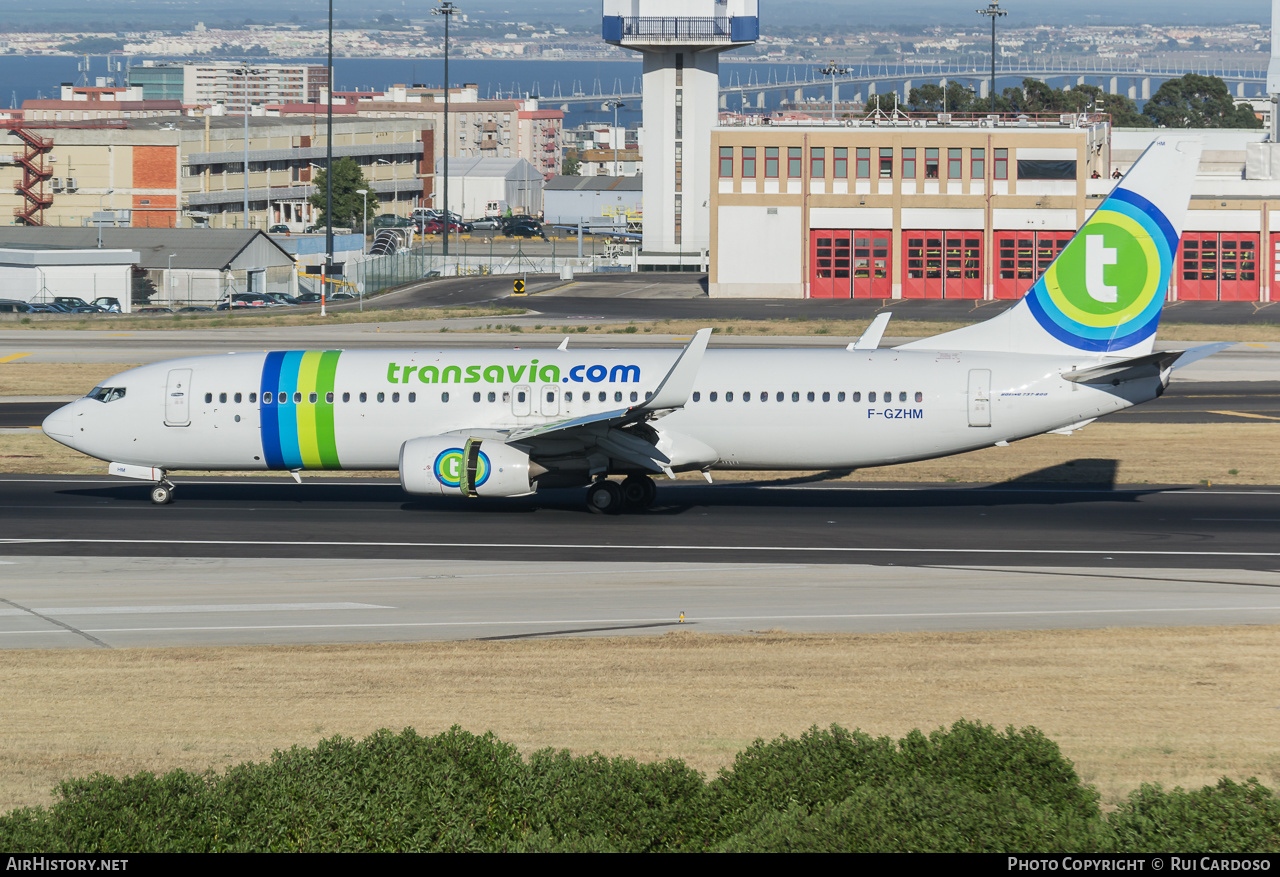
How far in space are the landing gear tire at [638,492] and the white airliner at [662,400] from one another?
0.05m

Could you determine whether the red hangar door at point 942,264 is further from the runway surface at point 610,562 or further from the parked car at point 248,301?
the runway surface at point 610,562

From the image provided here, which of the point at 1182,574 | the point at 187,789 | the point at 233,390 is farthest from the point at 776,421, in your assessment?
the point at 187,789

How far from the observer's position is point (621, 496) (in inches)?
1398

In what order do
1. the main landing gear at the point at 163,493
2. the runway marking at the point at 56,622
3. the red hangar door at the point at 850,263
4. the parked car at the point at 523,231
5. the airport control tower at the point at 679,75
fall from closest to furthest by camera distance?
1. the runway marking at the point at 56,622
2. the main landing gear at the point at 163,493
3. the red hangar door at the point at 850,263
4. the airport control tower at the point at 679,75
5. the parked car at the point at 523,231

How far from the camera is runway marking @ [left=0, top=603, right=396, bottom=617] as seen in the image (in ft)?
80.4

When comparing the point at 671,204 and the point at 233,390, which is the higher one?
the point at 671,204

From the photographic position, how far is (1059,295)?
3394cm

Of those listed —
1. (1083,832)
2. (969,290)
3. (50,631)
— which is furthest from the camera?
(969,290)

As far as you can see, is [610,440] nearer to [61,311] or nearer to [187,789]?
[187,789]

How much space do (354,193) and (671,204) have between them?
186 feet

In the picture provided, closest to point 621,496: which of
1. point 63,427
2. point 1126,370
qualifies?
point 1126,370

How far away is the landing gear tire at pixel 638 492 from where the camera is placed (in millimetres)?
35594

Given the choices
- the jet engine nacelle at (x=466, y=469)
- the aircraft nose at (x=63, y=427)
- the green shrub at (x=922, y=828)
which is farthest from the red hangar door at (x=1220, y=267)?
the green shrub at (x=922, y=828)

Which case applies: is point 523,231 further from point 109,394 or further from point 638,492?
point 638,492
